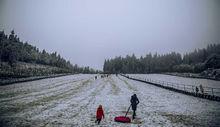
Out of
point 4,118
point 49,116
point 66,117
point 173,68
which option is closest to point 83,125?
point 66,117

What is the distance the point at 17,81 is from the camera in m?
56.2

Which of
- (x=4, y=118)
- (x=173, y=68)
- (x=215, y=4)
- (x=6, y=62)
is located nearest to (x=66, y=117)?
(x=4, y=118)

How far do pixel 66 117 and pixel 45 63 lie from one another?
645 feet

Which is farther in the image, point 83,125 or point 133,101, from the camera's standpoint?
point 133,101

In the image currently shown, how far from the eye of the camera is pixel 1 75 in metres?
68.9

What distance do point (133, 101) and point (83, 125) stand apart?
5536 millimetres

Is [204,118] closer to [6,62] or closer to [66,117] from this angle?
[66,117]

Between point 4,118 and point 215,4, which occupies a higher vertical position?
point 215,4

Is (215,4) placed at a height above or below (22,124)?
above

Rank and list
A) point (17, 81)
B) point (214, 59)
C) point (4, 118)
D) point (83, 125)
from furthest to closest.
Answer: point (214, 59) → point (17, 81) → point (4, 118) → point (83, 125)

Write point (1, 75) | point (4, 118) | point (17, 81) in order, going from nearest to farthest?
point (4, 118) < point (17, 81) < point (1, 75)

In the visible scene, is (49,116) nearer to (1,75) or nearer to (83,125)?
(83,125)

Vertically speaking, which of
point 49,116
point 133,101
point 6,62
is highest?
point 6,62

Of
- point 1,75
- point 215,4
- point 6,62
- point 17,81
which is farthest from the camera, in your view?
point 6,62
